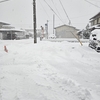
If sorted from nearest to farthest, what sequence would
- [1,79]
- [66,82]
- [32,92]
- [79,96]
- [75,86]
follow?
[79,96]
[32,92]
[75,86]
[66,82]
[1,79]

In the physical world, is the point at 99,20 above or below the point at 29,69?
above

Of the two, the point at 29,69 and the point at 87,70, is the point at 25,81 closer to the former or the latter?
the point at 29,69

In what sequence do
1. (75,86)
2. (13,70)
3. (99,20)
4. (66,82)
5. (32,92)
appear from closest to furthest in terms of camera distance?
(32,92)
(75,86)
(66,82)
(13,70)
(99,20)

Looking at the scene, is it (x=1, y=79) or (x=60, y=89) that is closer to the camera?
(x=60, y=89)

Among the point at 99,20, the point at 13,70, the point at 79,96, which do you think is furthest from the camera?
the point at 99,20

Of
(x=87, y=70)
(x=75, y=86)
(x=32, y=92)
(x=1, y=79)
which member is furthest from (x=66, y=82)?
(x=1, y=79)

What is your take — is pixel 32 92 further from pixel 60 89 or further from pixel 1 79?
pixel 1 79

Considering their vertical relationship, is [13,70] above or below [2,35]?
below

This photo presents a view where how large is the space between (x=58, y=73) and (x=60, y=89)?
3.46 feet

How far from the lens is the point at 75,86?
323 cm

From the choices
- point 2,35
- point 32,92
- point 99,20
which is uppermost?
point 99,20

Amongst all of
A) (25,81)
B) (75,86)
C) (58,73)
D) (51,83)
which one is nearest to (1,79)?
(25,81)

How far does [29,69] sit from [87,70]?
229 cm

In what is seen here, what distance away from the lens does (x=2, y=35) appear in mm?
25938
